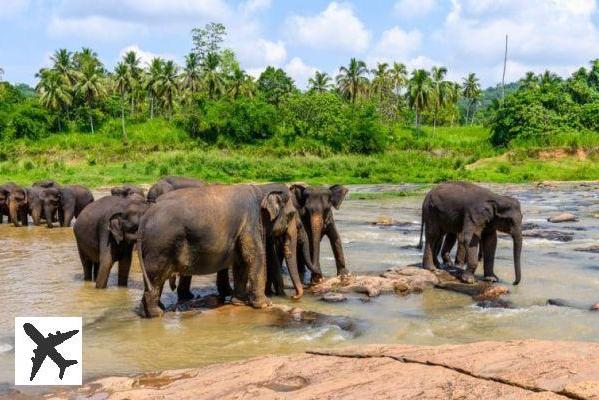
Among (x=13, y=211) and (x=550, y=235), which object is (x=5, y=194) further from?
(x=550, y=235)

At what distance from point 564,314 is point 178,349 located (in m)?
5.03

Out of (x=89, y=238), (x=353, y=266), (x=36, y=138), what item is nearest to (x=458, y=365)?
(x=89, y=238)

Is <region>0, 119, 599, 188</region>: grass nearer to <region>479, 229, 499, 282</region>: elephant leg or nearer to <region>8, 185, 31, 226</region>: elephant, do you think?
<region>8, 185, 31, 226</region>: elephant

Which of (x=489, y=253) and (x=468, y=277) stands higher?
(x=489, y=253)

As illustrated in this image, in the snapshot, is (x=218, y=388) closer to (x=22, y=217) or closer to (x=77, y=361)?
(x=77, y=361)

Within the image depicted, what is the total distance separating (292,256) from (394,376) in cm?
492

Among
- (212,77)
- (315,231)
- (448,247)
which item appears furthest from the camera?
(212,77)

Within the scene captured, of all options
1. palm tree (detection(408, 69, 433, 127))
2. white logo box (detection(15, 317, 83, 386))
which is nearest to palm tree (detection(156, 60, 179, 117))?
palm tree (detection(408, 69, 433, 127))

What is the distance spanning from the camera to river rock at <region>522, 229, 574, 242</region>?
16.7 meters

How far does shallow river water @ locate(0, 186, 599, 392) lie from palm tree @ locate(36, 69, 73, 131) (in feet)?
155

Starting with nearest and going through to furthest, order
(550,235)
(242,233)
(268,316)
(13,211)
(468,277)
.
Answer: (268,316)
(242,233)
(468,277)
(550,235)
(13,211)

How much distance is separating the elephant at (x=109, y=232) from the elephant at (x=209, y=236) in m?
1.50

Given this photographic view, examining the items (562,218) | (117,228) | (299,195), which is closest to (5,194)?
(117,228)

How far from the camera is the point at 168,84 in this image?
6544 centimetres
